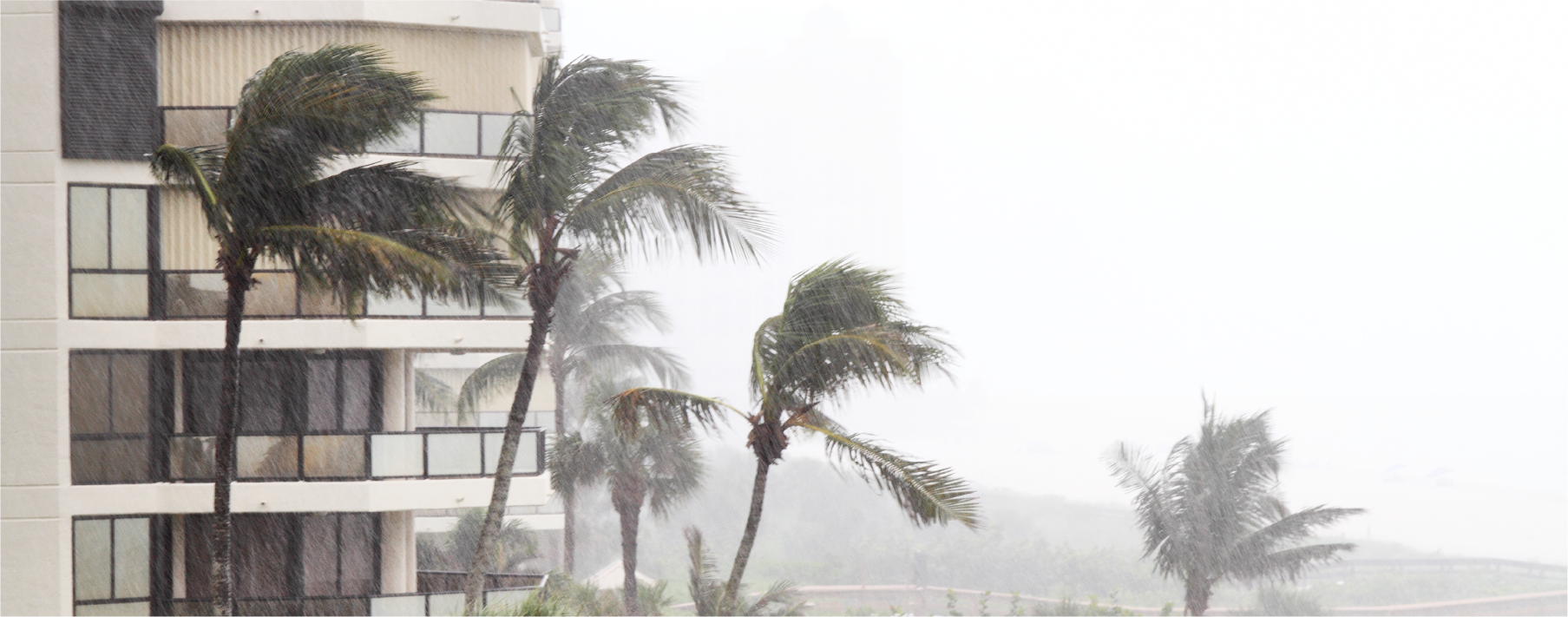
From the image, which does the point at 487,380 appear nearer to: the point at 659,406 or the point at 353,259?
the point at 659,406

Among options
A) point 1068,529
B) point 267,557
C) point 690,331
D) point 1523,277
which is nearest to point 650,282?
point 690,331

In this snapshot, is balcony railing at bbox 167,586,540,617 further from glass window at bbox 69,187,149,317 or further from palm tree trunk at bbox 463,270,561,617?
glass window at bbox 69,187,149,317

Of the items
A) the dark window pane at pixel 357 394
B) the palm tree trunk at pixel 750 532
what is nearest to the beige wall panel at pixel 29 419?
the dark window pane at pixel 357 394

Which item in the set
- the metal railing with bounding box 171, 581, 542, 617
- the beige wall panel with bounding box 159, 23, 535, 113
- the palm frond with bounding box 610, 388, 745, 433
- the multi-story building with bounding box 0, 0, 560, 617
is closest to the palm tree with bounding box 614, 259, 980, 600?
the palm frond with bounding box 610, 388, 745, 433

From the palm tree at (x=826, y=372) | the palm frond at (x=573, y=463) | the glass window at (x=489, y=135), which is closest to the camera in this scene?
the palm tree at (x=826, y=372)

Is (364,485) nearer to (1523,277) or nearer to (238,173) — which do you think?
(238,173)

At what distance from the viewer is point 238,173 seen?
10484mm

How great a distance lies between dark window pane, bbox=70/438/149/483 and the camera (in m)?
13.6

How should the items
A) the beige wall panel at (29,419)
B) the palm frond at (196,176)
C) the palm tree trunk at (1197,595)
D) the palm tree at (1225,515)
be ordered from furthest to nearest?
the palm tree trunk at (1197,595), the palm tree at (1225,515), the beige wall panel at (29,419), the palm frond at (196,176)

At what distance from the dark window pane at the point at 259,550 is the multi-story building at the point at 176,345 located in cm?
4

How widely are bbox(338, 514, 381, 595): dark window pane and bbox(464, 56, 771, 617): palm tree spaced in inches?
99.5

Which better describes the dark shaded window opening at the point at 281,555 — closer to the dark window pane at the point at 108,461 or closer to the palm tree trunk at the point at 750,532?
the dark window pane at the point at 108,461

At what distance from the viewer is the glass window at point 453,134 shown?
1477 centimetres

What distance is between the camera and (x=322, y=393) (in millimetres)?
14562
